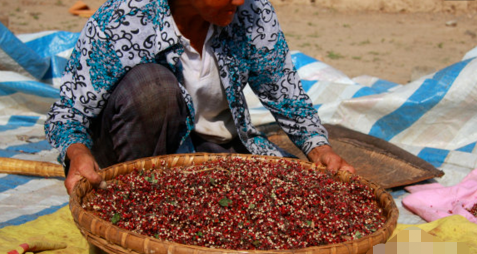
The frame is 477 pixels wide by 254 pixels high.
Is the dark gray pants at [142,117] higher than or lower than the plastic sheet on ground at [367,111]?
higher

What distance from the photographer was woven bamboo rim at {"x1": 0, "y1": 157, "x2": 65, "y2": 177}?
2.56 meters

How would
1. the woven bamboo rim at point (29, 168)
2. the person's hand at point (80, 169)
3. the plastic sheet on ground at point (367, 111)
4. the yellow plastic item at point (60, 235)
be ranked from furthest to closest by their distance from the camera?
the plastic sheet on ground at point (367, 111)
the woven bamboo rim at point (29, 168)
the yellow plastic item at point (60, 235)
the person's hand at point (80, 169)

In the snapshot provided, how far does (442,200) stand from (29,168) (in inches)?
80.9

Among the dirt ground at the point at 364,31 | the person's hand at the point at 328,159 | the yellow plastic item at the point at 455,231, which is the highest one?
the person's hand at the point at 328,159

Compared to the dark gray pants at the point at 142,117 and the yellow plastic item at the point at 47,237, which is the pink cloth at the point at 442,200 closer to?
the dark gray pants at the point at 142,117

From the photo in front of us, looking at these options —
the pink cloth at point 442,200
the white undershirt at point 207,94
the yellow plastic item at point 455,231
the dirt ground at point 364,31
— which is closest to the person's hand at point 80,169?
the white undershirt at point 207,94

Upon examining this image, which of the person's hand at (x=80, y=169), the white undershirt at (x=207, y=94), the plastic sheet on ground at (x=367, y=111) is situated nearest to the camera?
the person's hand at (x=80, y=169)

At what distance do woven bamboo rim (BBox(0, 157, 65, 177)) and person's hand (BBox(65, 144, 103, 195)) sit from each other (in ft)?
2.77

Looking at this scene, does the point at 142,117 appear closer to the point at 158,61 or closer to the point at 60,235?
the point at 158,61

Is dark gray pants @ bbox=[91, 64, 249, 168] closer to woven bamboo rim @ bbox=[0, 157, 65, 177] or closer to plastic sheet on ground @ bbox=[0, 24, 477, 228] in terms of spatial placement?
woven bamboo rim @ bbox=[0, 157, 65, 177]

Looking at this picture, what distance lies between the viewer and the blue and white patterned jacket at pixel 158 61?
1930mm

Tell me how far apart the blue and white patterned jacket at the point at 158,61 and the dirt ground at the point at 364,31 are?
3.17 m

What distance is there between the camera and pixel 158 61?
201cm

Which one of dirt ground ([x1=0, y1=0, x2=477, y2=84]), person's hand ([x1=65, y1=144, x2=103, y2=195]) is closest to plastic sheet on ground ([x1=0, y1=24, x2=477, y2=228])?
person's hand ([x1=65, y1=144, x2=103, y2=195])
